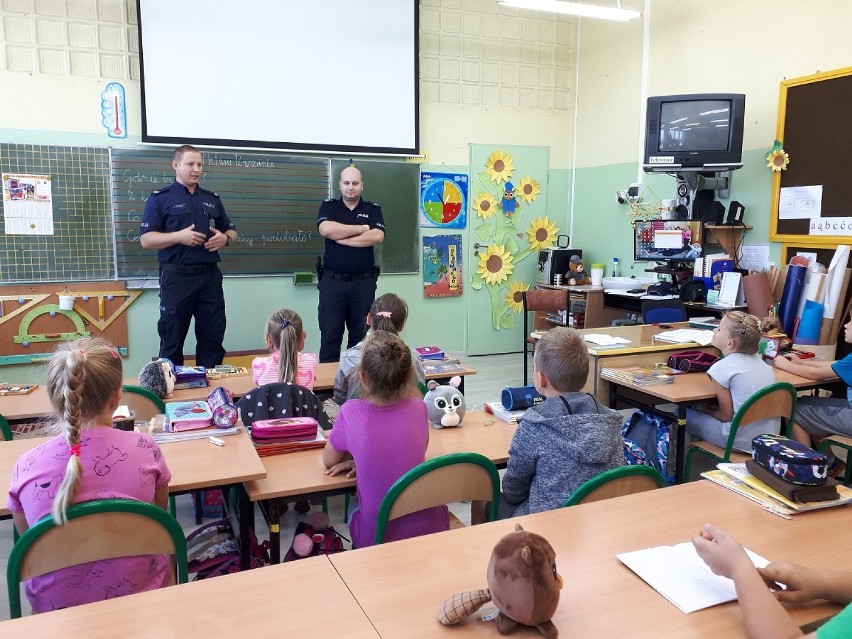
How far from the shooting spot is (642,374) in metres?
3.27

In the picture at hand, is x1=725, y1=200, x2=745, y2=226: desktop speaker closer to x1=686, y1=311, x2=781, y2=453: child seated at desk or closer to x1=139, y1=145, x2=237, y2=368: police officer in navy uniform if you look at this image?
x1=686, y1=311, x2=781, y2=453: child seated at desk

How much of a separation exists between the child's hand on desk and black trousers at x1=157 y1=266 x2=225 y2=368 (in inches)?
112

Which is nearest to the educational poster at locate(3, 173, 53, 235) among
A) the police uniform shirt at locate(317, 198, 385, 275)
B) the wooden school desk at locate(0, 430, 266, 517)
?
the police uniform shirt at locate(317, 198, 385, 275)

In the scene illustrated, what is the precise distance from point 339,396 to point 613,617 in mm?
2086

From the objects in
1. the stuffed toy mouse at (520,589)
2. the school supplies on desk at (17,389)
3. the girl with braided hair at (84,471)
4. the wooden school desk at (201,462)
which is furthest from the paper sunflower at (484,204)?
the stuffed toy mouse at (520,589)

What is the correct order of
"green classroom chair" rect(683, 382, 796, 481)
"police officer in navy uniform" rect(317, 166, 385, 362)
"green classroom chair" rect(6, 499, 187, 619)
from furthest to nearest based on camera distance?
1. "police officer in navy uniform" rect(317, 166, 385, 362)
2. "green classroom chair" rect(683, 382, 796, 481)
3. "green classroom chair" rect(6, 499, 187, 619)

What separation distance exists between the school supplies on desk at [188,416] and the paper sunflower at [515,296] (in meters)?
4.70

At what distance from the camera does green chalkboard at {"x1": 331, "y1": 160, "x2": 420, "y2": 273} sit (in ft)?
19.3

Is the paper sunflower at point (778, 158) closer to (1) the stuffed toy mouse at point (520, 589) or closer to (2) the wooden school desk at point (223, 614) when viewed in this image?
(1) the stuffed toy mouse at point (520, 589)

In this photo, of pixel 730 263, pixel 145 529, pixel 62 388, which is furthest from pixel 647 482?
pixel 730 263

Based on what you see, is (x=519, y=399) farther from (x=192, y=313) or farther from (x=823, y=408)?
(x=192, y=313)

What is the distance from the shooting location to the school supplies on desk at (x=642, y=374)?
124 inches

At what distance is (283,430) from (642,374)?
6.16 feet

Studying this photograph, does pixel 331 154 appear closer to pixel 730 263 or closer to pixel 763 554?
pixel 730 263
